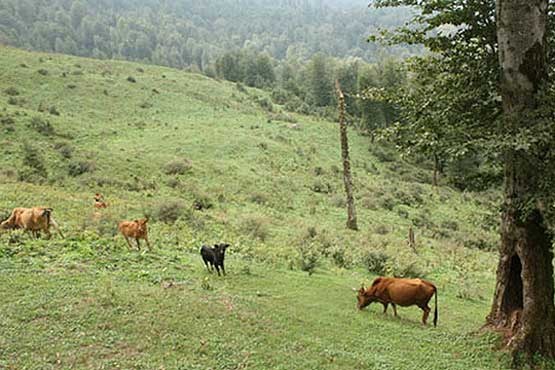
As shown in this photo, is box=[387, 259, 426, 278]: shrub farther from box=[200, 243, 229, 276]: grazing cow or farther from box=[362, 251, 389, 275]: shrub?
box=[200, 243, 229, 276]: grazing cow

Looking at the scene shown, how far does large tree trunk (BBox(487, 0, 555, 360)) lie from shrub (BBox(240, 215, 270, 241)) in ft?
36.6

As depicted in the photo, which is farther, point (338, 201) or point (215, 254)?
point (338, 201)

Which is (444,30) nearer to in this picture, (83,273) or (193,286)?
(193,286)

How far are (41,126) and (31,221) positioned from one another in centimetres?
2416

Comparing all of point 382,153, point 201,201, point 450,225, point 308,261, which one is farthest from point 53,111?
point 382,153

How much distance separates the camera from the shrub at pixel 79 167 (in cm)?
2753

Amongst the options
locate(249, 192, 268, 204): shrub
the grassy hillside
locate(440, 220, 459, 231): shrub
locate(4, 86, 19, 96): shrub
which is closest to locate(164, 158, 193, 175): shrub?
the grassy hillside

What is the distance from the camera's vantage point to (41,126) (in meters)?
34.8

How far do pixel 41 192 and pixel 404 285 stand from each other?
53.3 feet

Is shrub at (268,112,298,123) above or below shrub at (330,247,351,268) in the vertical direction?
above

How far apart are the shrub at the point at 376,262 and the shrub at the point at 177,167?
56.5 feet

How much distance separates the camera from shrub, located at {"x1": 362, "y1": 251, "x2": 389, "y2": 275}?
16875 millimetres

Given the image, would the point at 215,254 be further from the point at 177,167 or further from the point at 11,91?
the point at 11,91

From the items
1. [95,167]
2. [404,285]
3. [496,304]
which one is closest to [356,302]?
[404,285]
